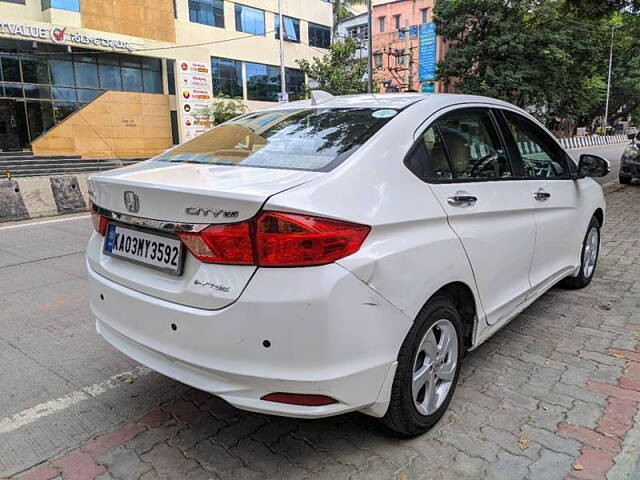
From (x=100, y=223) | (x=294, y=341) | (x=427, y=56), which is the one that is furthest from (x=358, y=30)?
(x=294, y=341)

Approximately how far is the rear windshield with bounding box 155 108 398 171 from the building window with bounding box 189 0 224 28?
31708 mm

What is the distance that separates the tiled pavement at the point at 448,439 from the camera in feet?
7.67

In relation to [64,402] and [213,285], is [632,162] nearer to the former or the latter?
[213,285]

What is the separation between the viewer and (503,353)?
11.6 feet

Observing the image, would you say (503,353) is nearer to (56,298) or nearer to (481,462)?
(481,462)

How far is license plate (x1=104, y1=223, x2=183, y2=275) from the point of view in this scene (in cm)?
223

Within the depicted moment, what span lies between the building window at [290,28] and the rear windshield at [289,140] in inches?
1454

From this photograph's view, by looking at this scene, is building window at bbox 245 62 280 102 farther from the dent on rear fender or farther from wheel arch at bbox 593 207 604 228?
the dent on rear fender

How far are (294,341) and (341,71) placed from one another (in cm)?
3093

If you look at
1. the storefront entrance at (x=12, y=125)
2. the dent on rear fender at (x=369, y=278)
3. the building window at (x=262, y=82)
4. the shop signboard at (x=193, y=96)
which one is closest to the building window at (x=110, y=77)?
the shop signboard at (x=193, y=96)

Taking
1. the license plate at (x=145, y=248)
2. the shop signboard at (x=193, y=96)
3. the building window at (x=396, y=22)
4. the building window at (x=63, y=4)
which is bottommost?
the license plate at (x=145, y=248)

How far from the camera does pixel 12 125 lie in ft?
80.4

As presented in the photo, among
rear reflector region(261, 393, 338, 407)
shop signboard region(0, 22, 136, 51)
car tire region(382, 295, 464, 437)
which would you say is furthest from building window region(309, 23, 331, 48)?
rear reflector region(261, 393, 338, 407)

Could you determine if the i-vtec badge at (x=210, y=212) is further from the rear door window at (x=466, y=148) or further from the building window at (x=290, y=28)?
the building window at (x=290, y=28)
